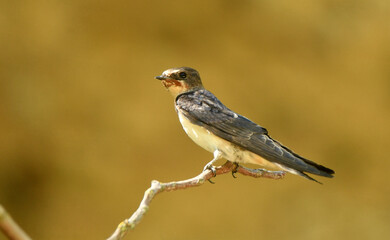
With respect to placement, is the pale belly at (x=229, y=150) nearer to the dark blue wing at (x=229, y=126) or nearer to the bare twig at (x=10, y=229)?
the dark blue wing at (x=229, y=126)

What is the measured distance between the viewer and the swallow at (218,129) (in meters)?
1.79

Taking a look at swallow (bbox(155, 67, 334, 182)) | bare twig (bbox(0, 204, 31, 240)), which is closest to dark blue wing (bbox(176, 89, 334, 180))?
swallow (bbox(155, 67, 334, 182))

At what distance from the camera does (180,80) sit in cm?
187

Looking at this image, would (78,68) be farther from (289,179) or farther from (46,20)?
(289,179)

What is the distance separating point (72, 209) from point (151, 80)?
1232mm

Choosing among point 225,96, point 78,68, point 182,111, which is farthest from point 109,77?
point 182,111

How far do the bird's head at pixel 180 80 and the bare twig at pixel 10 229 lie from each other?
1.16 metres

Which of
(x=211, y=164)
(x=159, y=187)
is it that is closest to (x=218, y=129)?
(x=211, y=164)

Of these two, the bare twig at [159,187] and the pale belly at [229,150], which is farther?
the pale belly at [229,150]

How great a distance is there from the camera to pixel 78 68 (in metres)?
4.07

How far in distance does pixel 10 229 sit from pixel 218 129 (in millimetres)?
1260

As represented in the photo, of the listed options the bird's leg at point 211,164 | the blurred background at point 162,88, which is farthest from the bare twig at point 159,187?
the blurred background at point 162,88

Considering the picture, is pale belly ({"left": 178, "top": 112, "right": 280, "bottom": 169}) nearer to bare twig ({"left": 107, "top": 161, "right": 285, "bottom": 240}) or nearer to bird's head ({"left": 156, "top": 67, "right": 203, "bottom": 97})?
bare twig ({"left": 107, "top": 161, "right": 285, "bottom": 240})

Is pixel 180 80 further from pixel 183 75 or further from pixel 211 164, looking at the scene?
pixel 211 164
